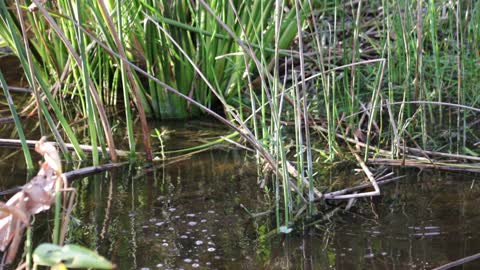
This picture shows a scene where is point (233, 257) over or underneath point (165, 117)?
underneath

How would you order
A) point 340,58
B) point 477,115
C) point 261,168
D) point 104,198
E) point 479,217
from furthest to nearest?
point 340,58 → point 477,115 → point 261,168 → point 104,198 → point 479,217

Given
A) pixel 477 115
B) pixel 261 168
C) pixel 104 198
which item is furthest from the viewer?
pixel 477 115

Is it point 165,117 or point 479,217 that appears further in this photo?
point 165,117

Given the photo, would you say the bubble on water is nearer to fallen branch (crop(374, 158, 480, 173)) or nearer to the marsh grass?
the marsh grass

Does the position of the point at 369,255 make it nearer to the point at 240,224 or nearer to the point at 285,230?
the point at 285,230

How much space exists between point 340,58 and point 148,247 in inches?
62.8

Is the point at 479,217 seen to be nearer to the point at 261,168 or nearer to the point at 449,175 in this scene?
the point at 449,175

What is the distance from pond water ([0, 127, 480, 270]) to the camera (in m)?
1.88

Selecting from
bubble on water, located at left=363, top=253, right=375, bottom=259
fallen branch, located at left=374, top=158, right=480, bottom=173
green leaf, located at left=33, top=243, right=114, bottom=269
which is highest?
green leaf, located at left=33, top=243, right=114, bottom=269

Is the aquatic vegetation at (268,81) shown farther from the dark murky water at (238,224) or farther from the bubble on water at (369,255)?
the bubble on water at (369,255)

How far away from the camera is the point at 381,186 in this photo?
2.34 meters

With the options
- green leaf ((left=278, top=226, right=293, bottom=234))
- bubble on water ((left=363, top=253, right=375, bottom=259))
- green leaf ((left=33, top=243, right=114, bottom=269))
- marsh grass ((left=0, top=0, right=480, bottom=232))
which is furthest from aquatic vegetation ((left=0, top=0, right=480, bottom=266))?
green leaf ((left=33, top=243, right=114, bottom=269))

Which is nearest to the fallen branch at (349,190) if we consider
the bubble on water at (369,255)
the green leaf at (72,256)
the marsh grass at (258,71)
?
the marsh grass at (258,71)

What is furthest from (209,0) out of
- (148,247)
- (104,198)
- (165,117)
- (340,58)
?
(148,247)
